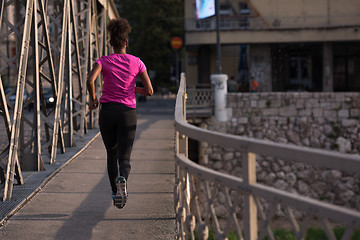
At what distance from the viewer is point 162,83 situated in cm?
6419

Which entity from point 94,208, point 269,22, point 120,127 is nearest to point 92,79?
point 120,127

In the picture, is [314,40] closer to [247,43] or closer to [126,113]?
[247,43]

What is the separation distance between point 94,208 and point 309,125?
18901 millimetres

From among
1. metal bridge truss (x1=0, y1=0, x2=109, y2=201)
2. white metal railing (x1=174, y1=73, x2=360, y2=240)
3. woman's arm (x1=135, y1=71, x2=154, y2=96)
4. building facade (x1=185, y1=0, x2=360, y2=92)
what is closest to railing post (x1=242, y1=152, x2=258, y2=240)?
white metal railing (x1=174, y1=73, x2=360, y2=240)

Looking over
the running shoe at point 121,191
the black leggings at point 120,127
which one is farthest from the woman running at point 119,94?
the running shoe at point 121,191

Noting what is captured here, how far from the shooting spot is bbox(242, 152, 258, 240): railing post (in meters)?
3.29

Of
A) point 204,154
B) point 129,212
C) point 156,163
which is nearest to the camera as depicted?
point 129,212

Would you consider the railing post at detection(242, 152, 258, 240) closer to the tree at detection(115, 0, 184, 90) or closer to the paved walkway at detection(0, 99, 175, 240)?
the paved walkway at detection(0, 99, 175, 240)

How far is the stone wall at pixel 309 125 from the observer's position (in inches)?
968

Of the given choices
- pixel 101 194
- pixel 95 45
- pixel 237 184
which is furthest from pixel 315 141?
pixel 237 184

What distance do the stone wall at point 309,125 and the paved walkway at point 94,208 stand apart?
14609mm

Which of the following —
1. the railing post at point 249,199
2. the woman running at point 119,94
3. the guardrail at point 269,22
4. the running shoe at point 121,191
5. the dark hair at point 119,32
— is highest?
the guardrail at point 269,22

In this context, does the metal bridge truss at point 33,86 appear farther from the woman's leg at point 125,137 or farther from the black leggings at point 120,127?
the woman's leg at point 125,137

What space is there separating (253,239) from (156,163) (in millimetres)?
7189
